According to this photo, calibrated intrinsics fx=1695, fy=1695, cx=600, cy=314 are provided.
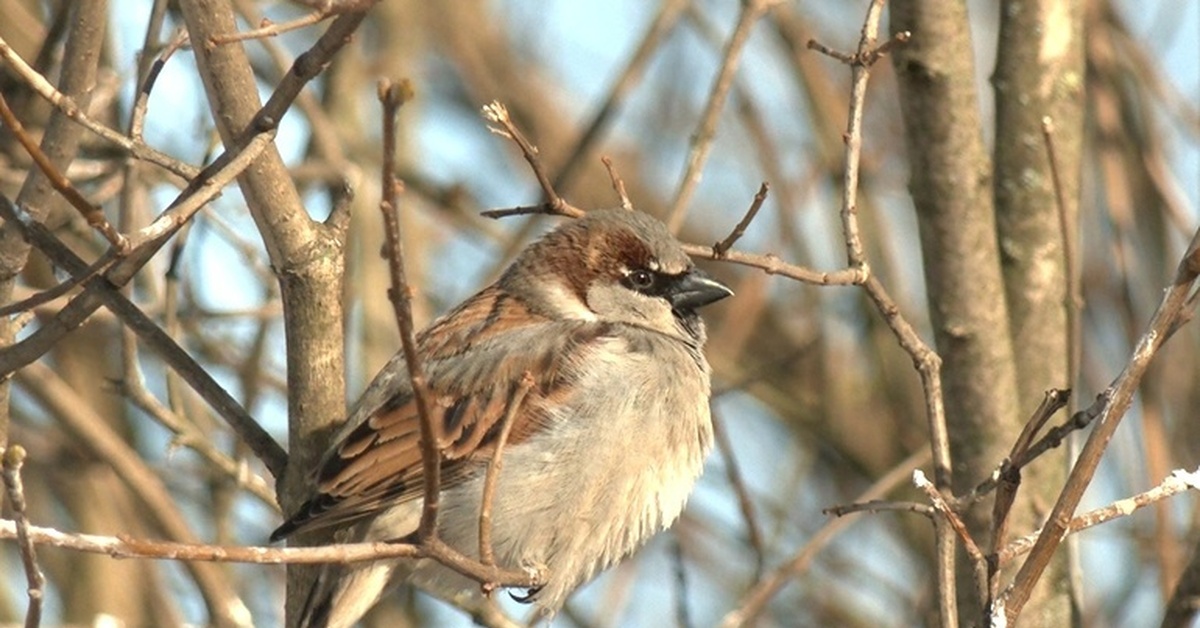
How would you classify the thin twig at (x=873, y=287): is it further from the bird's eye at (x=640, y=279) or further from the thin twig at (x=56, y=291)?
the thin twig at (x=56, y=291)

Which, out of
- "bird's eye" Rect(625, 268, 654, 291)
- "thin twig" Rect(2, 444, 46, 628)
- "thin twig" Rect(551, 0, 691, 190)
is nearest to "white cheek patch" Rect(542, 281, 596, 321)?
"bird's eye" Rect(625, 268, 654, 291)

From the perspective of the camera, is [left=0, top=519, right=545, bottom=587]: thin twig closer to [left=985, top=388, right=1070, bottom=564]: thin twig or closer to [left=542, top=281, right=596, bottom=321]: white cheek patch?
[left=985, top=388, right=1070, bottom=564]: thin twig

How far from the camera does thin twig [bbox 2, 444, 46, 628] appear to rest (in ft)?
6.77

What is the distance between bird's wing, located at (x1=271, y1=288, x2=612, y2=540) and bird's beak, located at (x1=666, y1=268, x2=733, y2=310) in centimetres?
31

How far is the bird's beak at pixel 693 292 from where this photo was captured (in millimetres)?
4191

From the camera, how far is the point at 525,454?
11.9 ft

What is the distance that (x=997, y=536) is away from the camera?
2.50 m

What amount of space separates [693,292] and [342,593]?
4.06 feet

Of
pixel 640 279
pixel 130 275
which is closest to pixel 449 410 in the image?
pixel 640 279

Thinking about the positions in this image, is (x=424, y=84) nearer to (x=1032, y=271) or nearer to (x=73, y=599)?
(x=73, y=599)

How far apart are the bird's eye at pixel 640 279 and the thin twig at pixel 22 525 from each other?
2185 mm

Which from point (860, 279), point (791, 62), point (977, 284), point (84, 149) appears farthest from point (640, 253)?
point (791, 62)

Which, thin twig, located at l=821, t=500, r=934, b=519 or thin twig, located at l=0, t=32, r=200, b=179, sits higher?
thin twig, located at l=0, t=32, r=200, b=179

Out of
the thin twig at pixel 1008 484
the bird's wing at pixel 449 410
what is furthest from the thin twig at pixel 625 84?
the thin twig at pixel 1008 484
